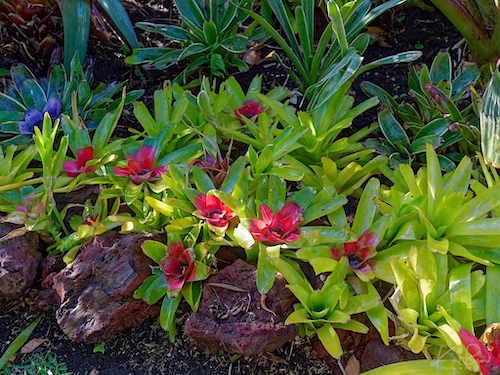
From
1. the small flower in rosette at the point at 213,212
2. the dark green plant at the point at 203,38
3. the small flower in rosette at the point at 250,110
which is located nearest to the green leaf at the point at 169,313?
the small flower in rosette at the point at 213,212

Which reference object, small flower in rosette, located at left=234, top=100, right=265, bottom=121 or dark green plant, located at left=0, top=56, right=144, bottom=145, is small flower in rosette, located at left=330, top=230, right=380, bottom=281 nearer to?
small flower in rosette, located at left=234, top=100, right=265, bottom=121

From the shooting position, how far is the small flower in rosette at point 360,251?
1.37 meters

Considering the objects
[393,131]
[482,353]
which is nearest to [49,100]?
[393,131]

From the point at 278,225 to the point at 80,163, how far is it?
587mm

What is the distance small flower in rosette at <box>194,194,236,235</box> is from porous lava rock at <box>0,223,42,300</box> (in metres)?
0.47

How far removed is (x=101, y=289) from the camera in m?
1.42

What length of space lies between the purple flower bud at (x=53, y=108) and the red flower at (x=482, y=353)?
1272 millimetres

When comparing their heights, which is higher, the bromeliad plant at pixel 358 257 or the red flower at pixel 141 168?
the red flower at pixel 141 168

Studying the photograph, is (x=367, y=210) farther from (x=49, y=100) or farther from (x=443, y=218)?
(x=49, y=100)

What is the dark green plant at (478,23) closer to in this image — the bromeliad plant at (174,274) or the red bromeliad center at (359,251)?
the red bromeliad center at (359,251)

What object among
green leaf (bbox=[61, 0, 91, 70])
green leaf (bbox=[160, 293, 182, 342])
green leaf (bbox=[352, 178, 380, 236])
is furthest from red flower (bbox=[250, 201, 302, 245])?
green leaf (bbox=[61, 0, 91, 70])

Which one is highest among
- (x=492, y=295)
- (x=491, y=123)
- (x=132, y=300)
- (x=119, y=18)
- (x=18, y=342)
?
(x=119, y=18)

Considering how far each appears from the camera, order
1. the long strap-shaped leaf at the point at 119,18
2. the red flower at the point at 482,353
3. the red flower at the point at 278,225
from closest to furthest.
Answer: the red flower at the point at 482,353 < the red flower at the point at 278,225 < the long strap-shaped leaf at the point at 119,18

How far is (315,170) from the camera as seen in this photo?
159cm
